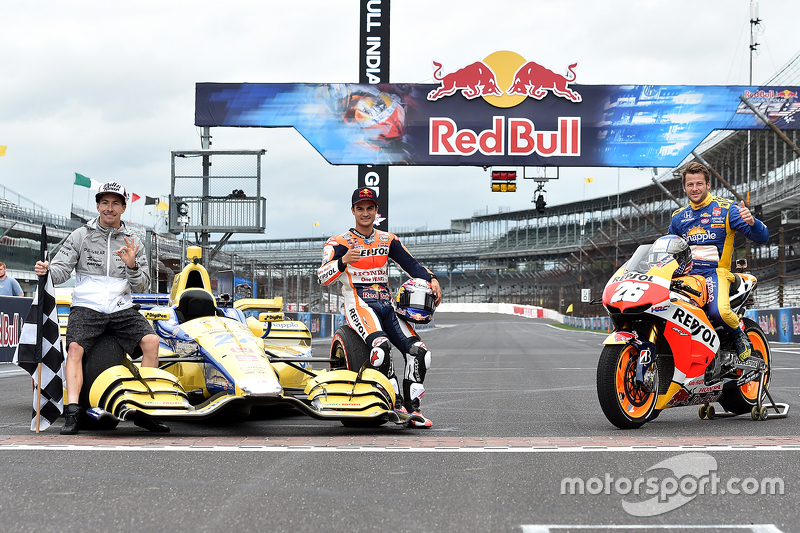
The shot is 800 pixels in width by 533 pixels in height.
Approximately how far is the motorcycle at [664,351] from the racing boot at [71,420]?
11.6 ft

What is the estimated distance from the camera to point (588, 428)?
6250mm

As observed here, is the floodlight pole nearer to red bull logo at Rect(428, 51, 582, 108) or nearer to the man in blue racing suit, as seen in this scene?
red bull logo at Rect(428, 51, 582, 108)

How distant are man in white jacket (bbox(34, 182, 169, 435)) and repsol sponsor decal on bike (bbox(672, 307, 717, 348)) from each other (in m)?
3.80

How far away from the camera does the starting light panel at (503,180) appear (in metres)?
25.4

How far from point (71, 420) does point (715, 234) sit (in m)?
4.95

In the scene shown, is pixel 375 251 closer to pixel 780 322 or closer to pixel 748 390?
pixel 748 390

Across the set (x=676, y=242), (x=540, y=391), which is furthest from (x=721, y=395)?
(x=540, y=391)

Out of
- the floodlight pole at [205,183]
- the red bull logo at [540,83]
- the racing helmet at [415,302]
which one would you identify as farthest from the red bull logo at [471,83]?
the racing helmet at [415,302]

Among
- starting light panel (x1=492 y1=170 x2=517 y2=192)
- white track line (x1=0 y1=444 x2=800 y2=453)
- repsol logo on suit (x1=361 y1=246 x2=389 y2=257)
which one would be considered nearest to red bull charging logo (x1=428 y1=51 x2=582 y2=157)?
starting light panel (x1=492 y1=170 x2=517 y2=192)

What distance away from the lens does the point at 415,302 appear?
22.4 feet

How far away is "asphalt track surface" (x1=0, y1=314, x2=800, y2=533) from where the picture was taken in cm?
335

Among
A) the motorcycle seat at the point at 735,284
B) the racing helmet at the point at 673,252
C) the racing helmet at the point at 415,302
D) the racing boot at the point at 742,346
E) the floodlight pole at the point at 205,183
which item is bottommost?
the racing boot at the point at 742,346

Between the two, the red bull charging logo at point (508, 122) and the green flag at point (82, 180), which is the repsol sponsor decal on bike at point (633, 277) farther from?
the green flag at point (82, 180)

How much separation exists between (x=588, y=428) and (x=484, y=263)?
319 ft
